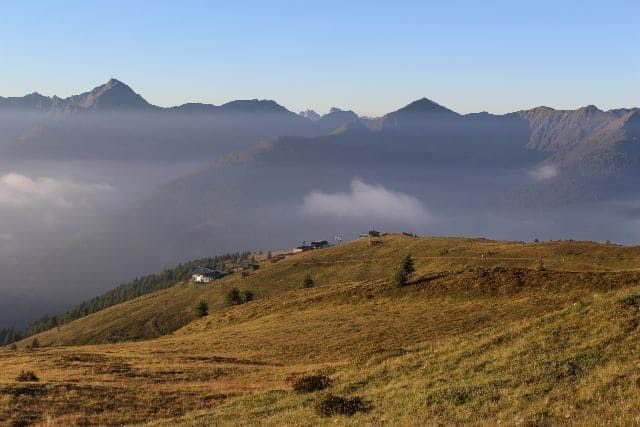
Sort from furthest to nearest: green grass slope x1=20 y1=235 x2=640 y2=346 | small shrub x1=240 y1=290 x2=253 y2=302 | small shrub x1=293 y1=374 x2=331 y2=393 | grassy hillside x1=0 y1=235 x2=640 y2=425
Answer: small shrub x1=240 y1=290 x2=253 y2=302
green grass slope x1=20 y1=235 x2=640 y2=346
small shrub x1=293 y1=374 x2=331 y2=393
grassy hillside x1=0 y1=235 x2=640 y2=425

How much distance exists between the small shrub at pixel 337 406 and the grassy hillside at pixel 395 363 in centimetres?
61

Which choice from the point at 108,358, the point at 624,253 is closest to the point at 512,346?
the point at 108,358

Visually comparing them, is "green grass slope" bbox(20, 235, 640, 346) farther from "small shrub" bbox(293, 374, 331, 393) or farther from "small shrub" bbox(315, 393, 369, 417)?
"small shrub" bbox(315, 393, 369, 417)

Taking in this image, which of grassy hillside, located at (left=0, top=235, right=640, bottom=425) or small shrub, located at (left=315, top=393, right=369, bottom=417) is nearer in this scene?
grassy hillside, located at (left=0, top=235, right=640, bottom=425)

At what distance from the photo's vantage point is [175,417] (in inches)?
1171

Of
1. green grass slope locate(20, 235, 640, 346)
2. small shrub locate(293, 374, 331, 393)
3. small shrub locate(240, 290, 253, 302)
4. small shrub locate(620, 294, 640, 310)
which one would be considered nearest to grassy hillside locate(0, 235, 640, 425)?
small shrub locate(620, 294, 640, 310)

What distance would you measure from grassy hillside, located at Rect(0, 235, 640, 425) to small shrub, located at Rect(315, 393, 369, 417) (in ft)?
2.01

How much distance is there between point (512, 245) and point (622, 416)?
143370mm

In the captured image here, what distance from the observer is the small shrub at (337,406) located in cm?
2448

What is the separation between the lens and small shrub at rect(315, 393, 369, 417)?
80.3ft

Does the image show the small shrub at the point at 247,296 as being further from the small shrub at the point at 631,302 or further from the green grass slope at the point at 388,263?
the small shrub at the point at 631,302

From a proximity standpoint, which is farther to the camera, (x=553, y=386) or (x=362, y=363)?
(x=362, y=363)

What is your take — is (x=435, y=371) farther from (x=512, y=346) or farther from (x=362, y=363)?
(x=362, y=363)

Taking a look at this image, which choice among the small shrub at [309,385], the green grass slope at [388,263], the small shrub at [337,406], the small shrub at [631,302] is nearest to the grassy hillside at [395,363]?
the small shrub at [631,302]
